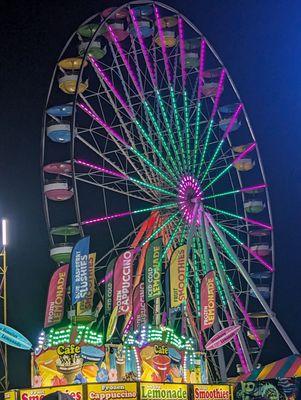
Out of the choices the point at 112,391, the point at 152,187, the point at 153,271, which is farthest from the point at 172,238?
the point at 112,391

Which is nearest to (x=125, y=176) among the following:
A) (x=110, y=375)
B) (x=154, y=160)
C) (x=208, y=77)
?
(x=154, y=160)

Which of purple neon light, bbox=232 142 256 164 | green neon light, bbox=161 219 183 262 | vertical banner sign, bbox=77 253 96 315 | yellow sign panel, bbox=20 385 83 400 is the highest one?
purple neon light, bbox=232 142 256 164

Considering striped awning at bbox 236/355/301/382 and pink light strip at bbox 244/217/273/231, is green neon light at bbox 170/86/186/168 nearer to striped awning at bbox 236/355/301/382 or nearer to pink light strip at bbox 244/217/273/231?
pink light strip at bbox 244/217/273/231

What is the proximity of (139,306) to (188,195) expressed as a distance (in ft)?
12.9

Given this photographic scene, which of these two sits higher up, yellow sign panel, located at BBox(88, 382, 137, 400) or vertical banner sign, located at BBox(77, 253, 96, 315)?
vertical banner sign, located at BBox(77, 253, 96, 315)

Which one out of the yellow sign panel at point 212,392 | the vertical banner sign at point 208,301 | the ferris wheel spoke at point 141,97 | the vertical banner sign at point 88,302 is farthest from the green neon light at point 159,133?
the yellow sign panel at point 212,392

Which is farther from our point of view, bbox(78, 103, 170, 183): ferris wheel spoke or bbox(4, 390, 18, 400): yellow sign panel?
bbox(78, 103, 170, 183): ferris wheel spoke

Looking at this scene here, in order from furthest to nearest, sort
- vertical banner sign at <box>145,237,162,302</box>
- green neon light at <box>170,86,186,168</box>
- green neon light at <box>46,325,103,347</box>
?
1. green neon light at <box>170,86,186,168</box>
2. vertical banner sign at <box>145,237,162,302</box>
3. green neon light at <box>46,325,103,347</box>

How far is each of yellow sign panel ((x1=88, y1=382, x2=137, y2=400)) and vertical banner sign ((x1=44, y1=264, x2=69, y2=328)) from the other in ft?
12.8

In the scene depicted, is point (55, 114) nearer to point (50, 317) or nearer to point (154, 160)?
point (154, 160)

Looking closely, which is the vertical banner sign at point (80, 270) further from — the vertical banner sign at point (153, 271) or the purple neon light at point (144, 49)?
the purple neon light at point (144, 49)

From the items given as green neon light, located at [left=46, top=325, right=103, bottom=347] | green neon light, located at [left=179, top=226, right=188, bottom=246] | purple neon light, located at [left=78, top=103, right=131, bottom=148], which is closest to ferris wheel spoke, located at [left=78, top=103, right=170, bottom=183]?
purple neon light, located at [left=78, top=103, right=131, bottom=148]

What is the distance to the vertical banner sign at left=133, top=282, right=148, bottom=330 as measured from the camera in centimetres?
3325

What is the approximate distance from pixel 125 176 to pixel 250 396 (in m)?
9.13
